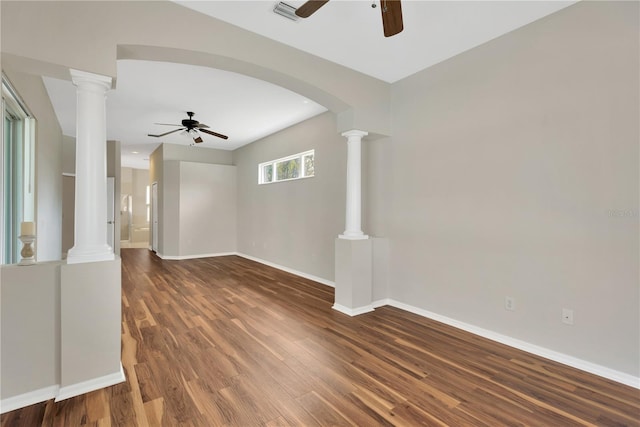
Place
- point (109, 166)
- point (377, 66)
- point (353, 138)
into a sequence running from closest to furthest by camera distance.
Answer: point (377, 66)
point (353, 138)
point (109, 166)

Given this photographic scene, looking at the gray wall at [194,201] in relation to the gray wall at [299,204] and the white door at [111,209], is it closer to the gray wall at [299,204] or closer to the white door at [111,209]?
the gray wall at [299,204]

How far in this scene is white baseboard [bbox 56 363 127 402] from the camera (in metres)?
2.02

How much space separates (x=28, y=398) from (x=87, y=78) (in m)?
2.18

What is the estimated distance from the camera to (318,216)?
212 inches

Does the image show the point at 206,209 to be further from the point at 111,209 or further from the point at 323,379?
the point at 323,379

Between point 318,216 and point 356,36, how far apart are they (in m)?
3.05

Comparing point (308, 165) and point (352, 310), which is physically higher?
point (308, 165)

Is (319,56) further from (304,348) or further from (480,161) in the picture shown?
(304,348)

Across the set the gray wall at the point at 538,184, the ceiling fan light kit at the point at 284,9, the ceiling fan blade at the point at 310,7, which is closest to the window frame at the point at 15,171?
the ceiling fan light kit at the point at 284,9

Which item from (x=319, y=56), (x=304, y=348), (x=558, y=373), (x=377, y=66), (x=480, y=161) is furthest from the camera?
(x=377, y=66)

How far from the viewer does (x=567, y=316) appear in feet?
8.27

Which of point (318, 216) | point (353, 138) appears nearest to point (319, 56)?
point (353, 138)

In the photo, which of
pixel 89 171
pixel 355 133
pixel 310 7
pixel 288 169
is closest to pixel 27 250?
pixel 89 171

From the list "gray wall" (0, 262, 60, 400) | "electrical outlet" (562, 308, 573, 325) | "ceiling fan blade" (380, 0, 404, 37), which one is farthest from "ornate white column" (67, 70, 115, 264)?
"electrical outlet" (562, 308, 573, 325)
